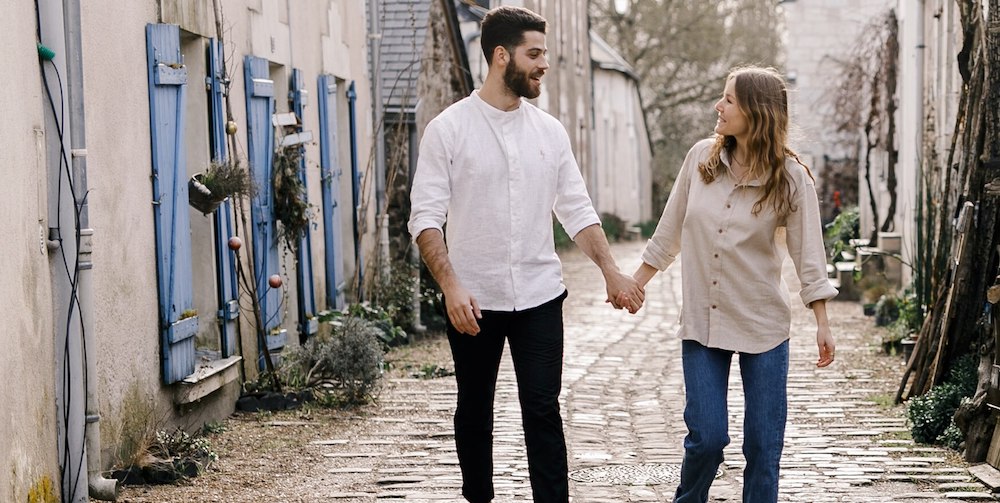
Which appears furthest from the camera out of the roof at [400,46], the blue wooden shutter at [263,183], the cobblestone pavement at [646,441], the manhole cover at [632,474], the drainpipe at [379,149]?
the roof at [400,46]

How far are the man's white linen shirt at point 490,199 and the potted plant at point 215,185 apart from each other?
2.95 m

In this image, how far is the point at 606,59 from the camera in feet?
114

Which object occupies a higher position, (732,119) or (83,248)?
(732,119)

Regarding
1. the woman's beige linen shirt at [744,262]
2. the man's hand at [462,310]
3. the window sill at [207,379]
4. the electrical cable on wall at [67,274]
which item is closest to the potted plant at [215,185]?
the window sill at [207,379]

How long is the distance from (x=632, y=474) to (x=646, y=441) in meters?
0.99

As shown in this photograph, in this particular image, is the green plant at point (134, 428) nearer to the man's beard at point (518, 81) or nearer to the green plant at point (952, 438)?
the man's beard at point (518, 81)

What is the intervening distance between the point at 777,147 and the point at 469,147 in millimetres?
1051

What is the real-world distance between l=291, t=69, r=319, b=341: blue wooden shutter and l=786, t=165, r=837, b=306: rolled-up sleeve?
5.93 m

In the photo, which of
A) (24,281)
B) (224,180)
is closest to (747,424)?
(24,281)

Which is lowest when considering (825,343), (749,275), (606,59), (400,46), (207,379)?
(207,379)

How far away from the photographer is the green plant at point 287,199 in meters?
9.52

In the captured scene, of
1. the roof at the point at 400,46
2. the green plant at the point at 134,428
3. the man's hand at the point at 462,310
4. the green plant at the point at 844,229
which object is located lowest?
the green plant at the point at 134,428

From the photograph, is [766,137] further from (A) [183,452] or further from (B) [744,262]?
(A) [183,452]

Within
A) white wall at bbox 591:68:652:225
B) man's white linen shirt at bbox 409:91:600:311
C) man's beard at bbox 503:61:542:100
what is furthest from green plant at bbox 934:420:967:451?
white wall at bbox 591:68:652:225
